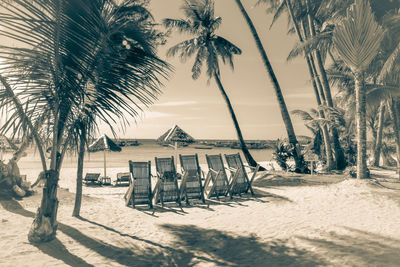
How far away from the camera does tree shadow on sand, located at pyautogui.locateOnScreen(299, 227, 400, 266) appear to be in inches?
126

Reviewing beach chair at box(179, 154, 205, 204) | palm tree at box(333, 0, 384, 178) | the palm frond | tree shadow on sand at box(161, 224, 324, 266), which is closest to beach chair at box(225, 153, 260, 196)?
beach chair at box(179, 154, 205, 204)

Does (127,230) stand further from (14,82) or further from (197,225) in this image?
(14,82)

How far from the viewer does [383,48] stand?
956 centimetres

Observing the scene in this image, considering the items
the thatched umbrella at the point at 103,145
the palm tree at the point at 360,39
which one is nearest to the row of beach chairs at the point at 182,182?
the palm tree at the point at 360,39

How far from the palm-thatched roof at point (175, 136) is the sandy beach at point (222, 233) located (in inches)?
127

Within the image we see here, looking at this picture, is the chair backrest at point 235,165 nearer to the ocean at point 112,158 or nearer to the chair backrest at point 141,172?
the chair backrest at point 141,172

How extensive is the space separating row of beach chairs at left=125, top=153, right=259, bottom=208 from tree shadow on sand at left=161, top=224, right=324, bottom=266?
5.86 feet

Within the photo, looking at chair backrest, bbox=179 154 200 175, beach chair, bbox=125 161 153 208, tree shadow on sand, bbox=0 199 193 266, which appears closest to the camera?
tree shadow on sand, bbox=0 199 193 266

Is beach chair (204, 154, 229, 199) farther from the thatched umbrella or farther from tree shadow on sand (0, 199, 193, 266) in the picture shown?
the thatched umbrella

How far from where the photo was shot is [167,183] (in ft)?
22.2

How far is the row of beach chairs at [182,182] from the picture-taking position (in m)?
6.39

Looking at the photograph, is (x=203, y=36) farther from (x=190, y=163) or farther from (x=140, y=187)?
(x=140, y=187)

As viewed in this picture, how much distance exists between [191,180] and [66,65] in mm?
4195

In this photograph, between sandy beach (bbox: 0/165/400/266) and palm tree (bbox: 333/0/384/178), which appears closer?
sandy beach (bbox: 0/165/400/266)
